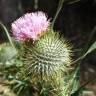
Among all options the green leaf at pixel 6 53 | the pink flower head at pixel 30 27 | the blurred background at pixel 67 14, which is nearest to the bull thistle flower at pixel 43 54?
the pink flower head at pixel 30 27

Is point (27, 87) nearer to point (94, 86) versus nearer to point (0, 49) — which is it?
point (0, 49)

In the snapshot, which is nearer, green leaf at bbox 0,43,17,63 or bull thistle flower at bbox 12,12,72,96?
bull thistle flower at bbox 12,12,72,96

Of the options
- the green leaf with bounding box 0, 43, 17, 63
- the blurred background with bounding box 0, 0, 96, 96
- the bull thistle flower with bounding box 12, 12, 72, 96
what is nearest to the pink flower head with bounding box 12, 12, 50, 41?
the bull thistle flower with bounding box 12, 12, 72, 96

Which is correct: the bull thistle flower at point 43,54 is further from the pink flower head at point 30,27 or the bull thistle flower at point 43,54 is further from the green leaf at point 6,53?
the green leaf at point 6,53

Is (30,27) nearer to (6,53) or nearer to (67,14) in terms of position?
(6,53)

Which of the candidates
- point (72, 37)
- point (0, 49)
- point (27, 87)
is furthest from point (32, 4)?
point (27, 87)

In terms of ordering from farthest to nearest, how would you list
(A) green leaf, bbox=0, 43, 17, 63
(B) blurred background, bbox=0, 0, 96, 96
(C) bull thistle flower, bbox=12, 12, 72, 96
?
(B) blurred background, bbox=0, 0, 96, 96
(A) green leaf, bbox=0, 43, 17, 63
(C) bull thistle flower, bbox=12, 12, 72, 96

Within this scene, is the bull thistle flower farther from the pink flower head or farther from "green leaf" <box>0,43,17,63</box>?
"green leaf" <box>0,43,17,63</box>

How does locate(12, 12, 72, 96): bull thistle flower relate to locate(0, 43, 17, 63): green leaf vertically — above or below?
below
